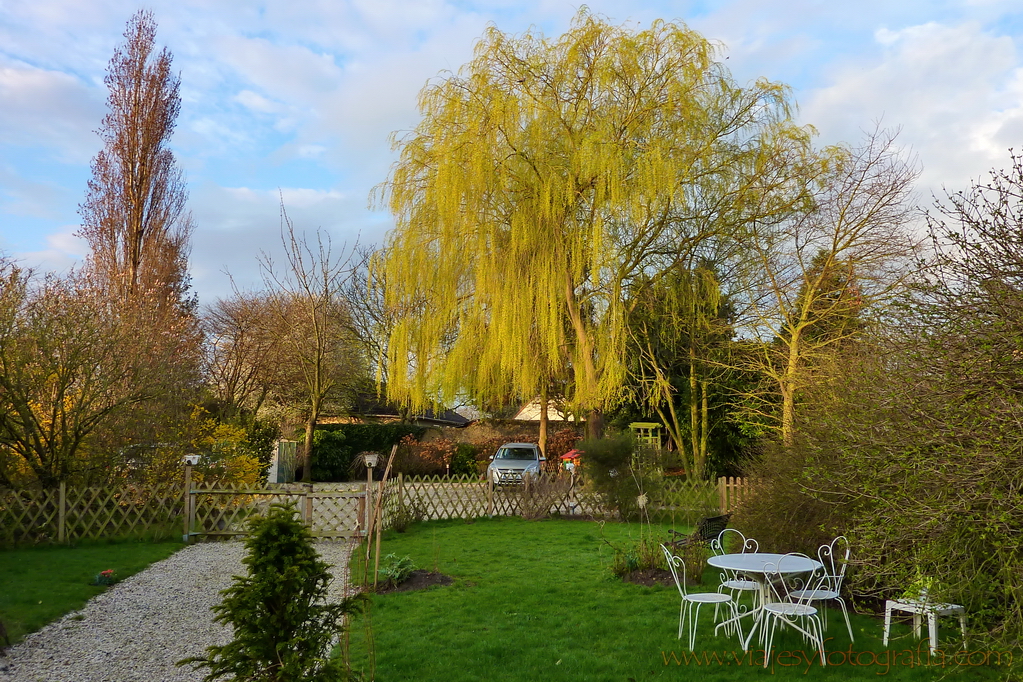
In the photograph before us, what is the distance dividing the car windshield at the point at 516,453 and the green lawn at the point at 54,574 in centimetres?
927

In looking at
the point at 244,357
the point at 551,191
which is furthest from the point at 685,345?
the point at 244,357

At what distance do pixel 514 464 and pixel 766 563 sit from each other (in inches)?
489

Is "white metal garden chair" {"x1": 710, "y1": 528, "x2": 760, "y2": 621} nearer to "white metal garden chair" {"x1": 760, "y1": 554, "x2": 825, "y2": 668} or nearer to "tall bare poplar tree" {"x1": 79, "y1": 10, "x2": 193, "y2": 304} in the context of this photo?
"white metal garden chair" {"x1": 760, "y1": 554, "x2": 825, "y2": 668}

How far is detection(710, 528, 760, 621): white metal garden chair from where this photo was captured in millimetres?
6184

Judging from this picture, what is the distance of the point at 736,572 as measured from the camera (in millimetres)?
6785

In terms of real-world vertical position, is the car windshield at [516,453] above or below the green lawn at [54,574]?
above

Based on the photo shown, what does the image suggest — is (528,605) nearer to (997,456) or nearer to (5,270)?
(997,456)

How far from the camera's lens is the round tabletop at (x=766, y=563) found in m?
5.55

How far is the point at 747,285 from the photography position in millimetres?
15672

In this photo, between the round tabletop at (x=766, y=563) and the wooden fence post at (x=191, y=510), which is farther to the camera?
the wooden fence post at (x=191, y=510)

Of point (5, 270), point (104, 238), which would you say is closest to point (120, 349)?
point (5, 270)

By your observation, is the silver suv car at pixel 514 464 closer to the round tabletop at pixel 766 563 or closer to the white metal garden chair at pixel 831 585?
the white metal garden chair at pixel 831 585

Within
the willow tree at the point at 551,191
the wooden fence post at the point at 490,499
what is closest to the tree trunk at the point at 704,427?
the willow tree at the point at 551,191

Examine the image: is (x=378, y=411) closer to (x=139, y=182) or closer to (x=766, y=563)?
(x=139, y=182)
